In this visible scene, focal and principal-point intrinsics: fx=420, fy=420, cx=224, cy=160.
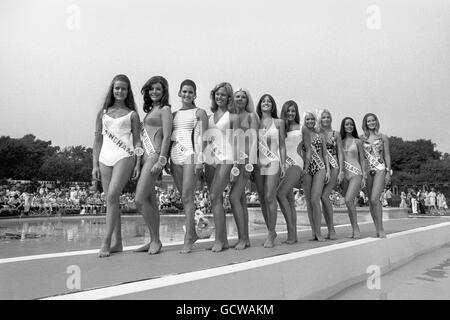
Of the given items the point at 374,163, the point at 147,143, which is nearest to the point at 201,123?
the point at 147,143

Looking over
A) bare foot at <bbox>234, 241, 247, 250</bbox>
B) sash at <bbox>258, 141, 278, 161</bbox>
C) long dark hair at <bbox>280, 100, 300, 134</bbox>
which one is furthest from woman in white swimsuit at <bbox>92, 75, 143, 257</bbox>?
long dark hair at <bbox>280, 100, 300, 134</bbox>

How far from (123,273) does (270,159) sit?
236cm

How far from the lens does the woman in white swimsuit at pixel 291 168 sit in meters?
5.21

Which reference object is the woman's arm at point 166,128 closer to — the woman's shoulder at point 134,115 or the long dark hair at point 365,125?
the woman's shoulder at point 134,115

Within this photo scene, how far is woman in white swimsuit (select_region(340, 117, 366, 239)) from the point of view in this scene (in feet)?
19.1

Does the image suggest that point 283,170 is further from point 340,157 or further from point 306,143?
point 340,157

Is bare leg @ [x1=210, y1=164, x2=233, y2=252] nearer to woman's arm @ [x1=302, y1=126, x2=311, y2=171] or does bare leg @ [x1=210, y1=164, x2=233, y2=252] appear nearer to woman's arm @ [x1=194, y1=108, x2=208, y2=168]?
woman's arm @ [x1=194, y1=108, x2=208, y2=168]

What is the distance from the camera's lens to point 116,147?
13.4ft

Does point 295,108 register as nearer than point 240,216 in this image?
No

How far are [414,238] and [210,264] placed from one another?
4.23 metres

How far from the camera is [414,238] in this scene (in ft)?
20.8
